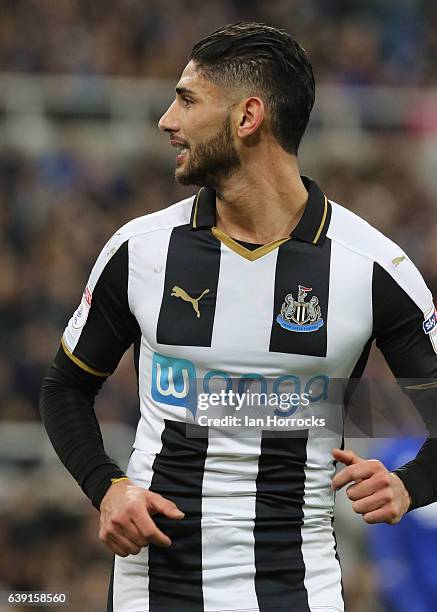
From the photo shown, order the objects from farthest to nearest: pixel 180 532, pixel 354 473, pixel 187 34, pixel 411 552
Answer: pixel 187 34
pixel 411 552
pixel 180 532
pixel 354 473

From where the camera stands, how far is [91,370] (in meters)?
3.10

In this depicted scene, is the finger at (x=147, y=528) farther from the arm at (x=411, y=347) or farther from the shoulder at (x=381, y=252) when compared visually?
the shoulder at (x=381, y=252)

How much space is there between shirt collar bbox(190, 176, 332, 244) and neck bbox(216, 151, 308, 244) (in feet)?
0.09

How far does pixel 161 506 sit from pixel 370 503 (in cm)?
47

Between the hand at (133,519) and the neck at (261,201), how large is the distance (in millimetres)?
707

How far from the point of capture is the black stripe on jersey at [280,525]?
284 centimetres

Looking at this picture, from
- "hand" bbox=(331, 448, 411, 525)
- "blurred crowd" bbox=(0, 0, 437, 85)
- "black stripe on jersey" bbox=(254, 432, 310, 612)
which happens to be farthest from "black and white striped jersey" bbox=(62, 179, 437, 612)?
"blurred crowd" bbox=(0, 0, 437, 85)

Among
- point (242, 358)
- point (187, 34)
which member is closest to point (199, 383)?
point (242, 358)

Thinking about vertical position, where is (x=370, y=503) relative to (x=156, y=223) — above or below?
below

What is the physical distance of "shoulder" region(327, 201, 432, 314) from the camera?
295 cm

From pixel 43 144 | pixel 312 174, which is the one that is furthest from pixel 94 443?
pixel 312 174

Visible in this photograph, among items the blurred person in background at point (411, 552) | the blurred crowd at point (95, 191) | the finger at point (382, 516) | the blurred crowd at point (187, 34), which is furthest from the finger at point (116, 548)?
the blurred crowd at point (187, 34)

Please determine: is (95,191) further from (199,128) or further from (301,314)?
(301,314)

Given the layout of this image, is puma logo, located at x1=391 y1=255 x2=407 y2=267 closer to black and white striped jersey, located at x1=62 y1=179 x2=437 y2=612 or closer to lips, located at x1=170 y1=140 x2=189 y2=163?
black and white striped jersey, located at x1=62 y1=179 x2=437 y2=612
